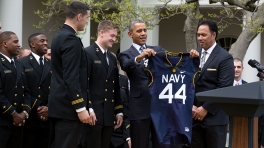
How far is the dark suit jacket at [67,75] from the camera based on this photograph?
20.6 ft

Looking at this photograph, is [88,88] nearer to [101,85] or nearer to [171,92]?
[101,85]

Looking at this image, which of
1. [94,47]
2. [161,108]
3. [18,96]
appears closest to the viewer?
[161,108]

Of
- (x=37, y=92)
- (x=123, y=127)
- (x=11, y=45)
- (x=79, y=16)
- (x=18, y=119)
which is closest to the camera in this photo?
(x=79, y=16)

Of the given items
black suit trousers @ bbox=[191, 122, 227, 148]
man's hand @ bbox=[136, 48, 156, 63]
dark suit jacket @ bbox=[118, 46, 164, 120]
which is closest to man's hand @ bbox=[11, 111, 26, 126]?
dark suit jacket @ bbox=[118, 46, 164, 120]

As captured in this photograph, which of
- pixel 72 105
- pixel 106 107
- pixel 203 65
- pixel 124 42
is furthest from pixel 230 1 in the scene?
pixel 124 42

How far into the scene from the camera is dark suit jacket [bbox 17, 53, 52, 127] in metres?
8.64

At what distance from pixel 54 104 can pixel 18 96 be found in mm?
1838

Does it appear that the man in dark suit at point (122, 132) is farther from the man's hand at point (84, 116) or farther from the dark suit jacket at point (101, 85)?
the man's hand at point (84, 116)

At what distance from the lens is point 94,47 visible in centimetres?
756

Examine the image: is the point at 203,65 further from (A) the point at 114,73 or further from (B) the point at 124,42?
(B) the point at 124,42

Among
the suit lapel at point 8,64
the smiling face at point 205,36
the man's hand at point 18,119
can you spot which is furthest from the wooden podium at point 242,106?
the suit lapel at point 8,64

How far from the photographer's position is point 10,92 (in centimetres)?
806

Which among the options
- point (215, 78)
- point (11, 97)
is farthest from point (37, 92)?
point (215, 78)

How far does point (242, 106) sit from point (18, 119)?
3.91 meters
